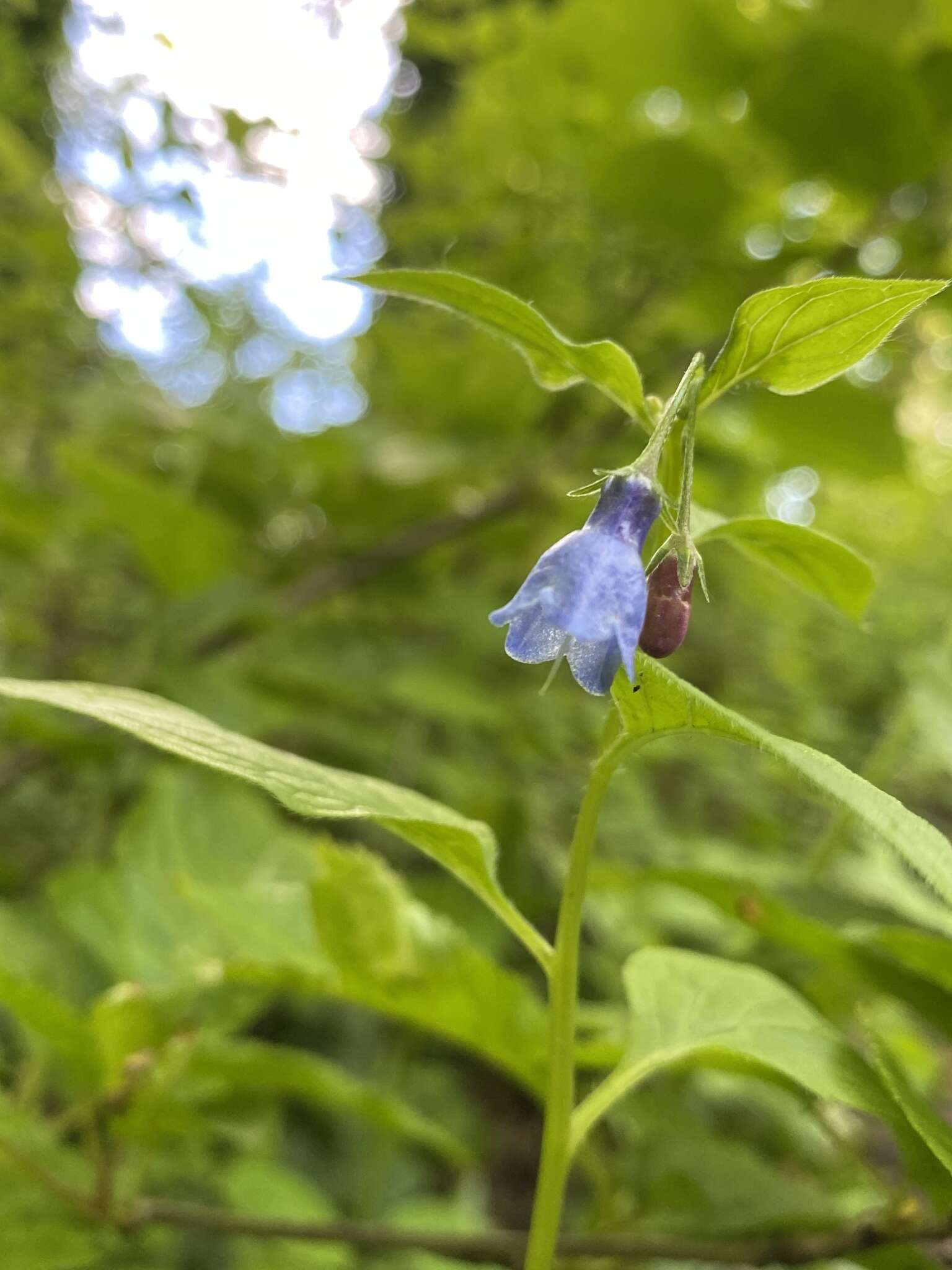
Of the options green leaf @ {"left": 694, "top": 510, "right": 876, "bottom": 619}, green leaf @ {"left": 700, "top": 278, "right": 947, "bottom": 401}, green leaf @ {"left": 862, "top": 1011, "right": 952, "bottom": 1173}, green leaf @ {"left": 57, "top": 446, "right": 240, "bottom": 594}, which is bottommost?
green leaf @ {"left": 862, "top": 1011, "right": 952, "bottom": 1173}

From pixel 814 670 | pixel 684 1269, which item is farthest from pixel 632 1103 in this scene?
pixel 814 670

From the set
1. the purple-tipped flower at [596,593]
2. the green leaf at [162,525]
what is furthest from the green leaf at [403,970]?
→ the green leaf at [162,525]

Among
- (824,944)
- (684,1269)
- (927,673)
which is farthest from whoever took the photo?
(684,1269)

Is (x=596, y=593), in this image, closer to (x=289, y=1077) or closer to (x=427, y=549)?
(x=289, y=1077)

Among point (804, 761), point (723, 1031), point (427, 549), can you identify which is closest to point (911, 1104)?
point (723, 1031)

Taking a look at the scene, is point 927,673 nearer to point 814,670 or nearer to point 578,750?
point 578,750

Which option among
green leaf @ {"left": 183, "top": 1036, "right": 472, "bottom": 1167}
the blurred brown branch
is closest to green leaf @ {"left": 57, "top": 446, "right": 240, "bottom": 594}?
green leaf @ {"left": 183, "top": 1036, "right": 472, "bottom": 1167}

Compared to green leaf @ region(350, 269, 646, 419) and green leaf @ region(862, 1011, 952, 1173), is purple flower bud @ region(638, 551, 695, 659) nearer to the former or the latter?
green leaf @ region(350, 269, 646, 419)
